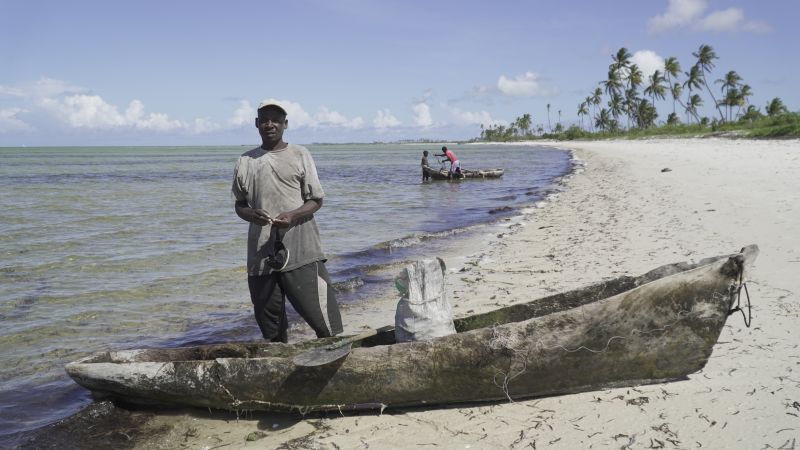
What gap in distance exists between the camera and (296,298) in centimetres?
425

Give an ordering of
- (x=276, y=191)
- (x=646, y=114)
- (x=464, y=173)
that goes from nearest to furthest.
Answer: (x=276, y=191)
(x=464, y=173)
(x=646, y=114)

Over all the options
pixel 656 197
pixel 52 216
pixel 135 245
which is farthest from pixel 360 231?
pixel 52 216

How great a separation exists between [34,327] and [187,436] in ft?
12.7

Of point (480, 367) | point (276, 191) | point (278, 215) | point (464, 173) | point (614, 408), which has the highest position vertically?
point (276, 191)

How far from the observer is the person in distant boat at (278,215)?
406cm

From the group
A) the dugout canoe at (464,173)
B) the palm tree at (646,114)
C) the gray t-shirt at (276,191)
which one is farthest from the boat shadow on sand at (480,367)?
the palm tree at (646,114)

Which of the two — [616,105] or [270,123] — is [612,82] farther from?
[270,123]

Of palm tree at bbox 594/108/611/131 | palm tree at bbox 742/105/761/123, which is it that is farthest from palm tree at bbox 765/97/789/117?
palm tree at bbox 594/108/611/131

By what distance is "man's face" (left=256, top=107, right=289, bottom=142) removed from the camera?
4.04 m

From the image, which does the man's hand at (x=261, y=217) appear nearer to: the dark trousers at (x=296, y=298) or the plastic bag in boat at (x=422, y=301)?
the dark trousers at (x=296, y=298)

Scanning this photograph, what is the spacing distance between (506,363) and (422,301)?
86 centimetres

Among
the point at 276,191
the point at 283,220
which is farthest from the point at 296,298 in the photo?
the point at 276,191

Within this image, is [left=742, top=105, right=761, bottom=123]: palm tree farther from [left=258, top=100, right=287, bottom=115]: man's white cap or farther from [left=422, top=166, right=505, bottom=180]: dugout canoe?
[left=258, top=100, right=287, bottom=115]: man's white cap

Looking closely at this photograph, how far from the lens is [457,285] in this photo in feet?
24.6
